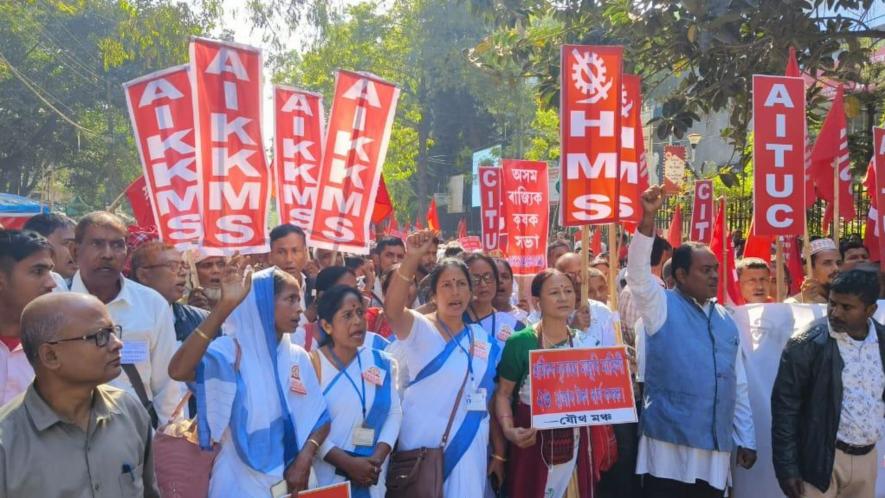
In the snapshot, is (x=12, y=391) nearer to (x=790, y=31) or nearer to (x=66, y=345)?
(x=66, y=345)

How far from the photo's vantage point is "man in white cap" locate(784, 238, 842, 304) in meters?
6.28

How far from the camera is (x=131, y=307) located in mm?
4062

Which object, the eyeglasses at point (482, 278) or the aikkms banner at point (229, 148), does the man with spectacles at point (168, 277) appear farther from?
the eyeglasses at point (482, 278)

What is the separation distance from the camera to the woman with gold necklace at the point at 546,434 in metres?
4.55

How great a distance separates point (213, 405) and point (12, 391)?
Answer: 2.41ft

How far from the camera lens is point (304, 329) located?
17.2 feet

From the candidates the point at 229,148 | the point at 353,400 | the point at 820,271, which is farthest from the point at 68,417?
the point at 820,271

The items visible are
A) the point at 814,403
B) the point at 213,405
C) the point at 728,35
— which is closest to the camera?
the point at 213,405

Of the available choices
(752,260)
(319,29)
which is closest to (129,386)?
(752,260)

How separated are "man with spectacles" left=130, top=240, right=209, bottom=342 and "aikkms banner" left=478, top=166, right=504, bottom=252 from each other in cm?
697

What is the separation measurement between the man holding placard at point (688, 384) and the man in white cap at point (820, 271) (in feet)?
5.88

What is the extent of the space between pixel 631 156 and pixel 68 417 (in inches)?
171

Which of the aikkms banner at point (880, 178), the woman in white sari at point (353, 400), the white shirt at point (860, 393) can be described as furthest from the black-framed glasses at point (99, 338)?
the aikkms banner at point (880, 178)

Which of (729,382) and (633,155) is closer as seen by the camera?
(729,382)
